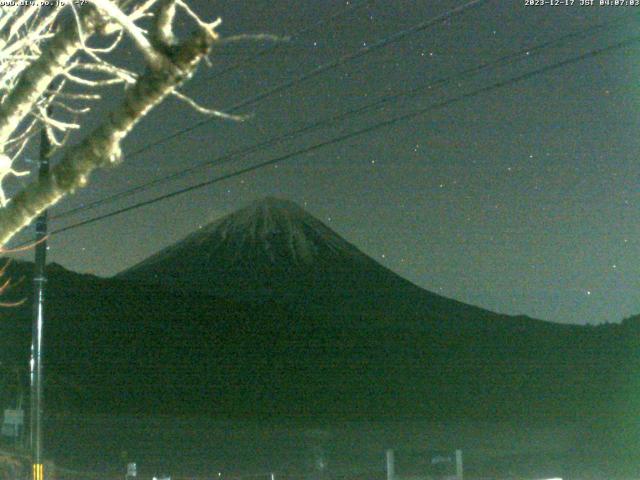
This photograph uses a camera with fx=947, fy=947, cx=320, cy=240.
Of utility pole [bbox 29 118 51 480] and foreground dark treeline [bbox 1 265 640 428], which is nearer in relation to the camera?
utility pole [bbox 29 118 51 480]

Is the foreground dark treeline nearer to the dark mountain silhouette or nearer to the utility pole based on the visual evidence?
the dark mountain silhouette

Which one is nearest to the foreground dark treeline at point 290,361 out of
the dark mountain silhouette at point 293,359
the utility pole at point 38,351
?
the dark mountain silhouette at point 293,359

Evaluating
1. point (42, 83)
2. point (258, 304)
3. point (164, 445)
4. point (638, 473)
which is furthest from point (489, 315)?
point (42, 83)

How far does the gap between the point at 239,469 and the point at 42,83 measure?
40201 millimetres

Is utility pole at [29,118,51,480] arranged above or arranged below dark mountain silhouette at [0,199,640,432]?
below

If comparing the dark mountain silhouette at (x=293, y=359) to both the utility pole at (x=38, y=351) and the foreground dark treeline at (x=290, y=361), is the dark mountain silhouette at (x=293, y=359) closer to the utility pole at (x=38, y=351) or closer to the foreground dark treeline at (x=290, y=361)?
the foreground dark treeline at (x=290, y=361)

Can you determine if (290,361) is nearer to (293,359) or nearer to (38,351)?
(293,359)

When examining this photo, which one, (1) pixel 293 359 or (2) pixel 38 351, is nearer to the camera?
(2) pixel 38 351

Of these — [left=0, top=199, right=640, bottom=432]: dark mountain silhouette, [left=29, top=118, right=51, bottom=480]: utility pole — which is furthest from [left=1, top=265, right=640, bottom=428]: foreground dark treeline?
[left=29, top=118, right=51, bottom=480]: utility pole

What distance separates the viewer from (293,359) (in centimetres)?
10638

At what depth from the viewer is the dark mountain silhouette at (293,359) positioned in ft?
262

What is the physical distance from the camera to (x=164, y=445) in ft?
169

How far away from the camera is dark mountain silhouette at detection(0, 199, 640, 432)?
3150 inches

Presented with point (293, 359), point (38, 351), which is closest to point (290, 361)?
point (293, 359)
